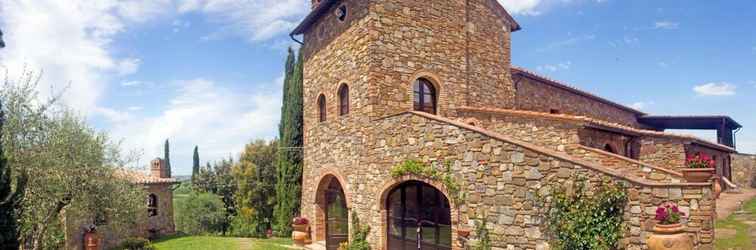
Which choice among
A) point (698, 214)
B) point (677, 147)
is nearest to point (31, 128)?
point (698, 214)

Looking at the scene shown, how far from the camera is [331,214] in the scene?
1455 cm

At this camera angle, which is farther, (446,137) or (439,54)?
(439,54)

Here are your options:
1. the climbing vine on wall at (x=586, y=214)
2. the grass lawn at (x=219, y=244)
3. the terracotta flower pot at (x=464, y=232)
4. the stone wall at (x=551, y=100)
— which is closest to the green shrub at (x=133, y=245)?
the grass lawn at (x=219, y=244)

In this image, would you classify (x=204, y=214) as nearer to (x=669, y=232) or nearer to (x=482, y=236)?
(x=482, y=236)

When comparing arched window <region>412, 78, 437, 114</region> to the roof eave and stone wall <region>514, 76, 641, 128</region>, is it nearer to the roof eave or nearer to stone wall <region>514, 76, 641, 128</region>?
the roof eave

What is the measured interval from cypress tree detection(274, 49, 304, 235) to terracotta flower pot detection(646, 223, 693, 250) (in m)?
15.5

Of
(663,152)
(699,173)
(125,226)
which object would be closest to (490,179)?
(699,173)

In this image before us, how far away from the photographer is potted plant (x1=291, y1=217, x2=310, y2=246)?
14812 millimetres

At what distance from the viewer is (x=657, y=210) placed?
19.3 ft

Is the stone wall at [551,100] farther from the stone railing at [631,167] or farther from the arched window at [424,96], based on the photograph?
the stone railing at [631,167]

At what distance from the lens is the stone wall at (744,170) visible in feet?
77.5

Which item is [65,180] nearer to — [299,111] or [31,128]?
[31,128]

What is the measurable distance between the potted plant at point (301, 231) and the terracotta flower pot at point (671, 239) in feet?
37.1

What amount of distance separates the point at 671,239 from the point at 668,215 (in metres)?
0.33
